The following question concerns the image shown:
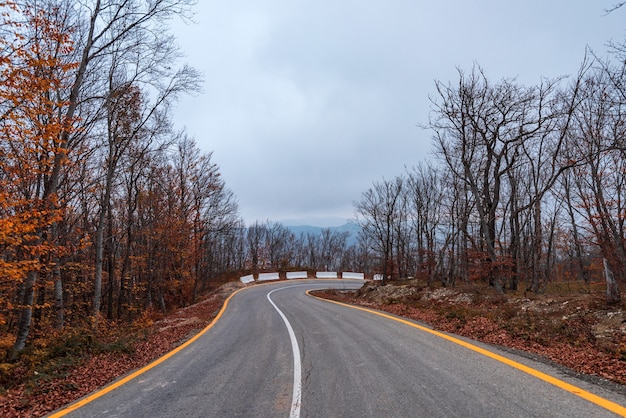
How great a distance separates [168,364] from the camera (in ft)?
20.8

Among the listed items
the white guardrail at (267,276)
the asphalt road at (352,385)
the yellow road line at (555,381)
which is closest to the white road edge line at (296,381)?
the asphalt road at (352,385)

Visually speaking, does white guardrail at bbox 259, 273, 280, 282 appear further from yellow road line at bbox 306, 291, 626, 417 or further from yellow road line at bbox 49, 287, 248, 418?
yellow road line at bbox 306, 291, 626, 417

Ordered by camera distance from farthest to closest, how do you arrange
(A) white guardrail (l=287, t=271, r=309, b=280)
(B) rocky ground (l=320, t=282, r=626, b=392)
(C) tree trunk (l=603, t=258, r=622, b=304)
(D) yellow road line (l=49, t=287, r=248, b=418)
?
(A) white guardrail (l=287, t=271, r=309, b=280)
(C) tree trunk (l=603, t=258, r=622, b=304)
(B) rocky ground (l=320, t=282, r=626, b=392)
(D) yellow road line (l=49, t=287, r=248, b=418)

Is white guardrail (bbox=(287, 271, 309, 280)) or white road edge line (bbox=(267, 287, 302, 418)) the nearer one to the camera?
white road edge line (bbox=(267, 287, 302, 418))

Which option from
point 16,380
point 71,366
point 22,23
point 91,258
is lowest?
point 16,380

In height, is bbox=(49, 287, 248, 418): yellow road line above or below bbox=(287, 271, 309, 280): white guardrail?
above

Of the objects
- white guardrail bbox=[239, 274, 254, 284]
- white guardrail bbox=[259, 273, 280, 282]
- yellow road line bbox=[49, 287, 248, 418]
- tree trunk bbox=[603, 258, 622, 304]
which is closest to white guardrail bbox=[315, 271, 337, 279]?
white guardrail bbox=[259, 273, 280, 282]

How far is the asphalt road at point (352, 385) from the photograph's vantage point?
3.77 meters

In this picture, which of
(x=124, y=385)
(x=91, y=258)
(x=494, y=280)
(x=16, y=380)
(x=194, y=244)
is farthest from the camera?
(x=194, y=244)

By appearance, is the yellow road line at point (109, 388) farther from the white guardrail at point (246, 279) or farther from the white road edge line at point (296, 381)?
the white guardrail at point (246, 279)

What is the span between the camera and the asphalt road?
3.77 metres

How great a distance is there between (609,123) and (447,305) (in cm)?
1257

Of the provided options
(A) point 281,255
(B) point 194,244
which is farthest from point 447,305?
(A) point 281,255

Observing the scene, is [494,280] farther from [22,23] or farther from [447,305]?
[22,23]
